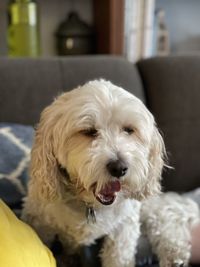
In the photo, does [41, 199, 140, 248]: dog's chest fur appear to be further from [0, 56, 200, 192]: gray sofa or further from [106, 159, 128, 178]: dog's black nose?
[0, 56, 200, 192]: gray sofa

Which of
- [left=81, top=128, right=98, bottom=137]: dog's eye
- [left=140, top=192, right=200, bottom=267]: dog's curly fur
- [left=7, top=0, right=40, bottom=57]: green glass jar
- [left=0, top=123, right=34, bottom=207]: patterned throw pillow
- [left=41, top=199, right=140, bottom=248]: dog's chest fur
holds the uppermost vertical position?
[left=7, top=0, right=40, bottom=57]: green glass jar

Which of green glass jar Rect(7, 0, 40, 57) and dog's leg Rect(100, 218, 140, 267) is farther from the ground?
green glass jar Rect(7, 0, 40, 57)

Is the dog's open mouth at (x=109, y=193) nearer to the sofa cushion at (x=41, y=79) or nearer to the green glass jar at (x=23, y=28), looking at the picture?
the sofa cushion at (x=41, y=79)

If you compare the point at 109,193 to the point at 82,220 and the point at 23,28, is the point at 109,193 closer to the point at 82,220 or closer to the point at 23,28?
the point at 82,220

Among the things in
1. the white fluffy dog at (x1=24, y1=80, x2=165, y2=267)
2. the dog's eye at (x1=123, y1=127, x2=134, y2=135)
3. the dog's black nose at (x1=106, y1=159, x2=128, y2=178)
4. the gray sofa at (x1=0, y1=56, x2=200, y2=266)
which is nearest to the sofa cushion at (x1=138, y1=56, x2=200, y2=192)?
the gray sofa at (x1=0, y1=56, x2=200, y2=266)

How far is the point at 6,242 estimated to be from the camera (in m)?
1.01

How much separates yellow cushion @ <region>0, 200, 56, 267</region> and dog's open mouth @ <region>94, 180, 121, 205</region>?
0.59ft

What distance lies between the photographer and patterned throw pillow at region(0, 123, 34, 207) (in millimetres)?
1378

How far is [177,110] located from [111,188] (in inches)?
26.9

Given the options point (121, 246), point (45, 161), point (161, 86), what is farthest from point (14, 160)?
point (161, 86)

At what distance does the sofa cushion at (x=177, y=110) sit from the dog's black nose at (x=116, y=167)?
2.16 ft

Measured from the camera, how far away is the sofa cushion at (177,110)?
1.69 metres

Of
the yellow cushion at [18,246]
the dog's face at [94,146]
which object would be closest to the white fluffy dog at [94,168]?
the dog's face at [94,146]

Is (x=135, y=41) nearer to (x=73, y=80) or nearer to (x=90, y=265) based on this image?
(x=73, y=80)
